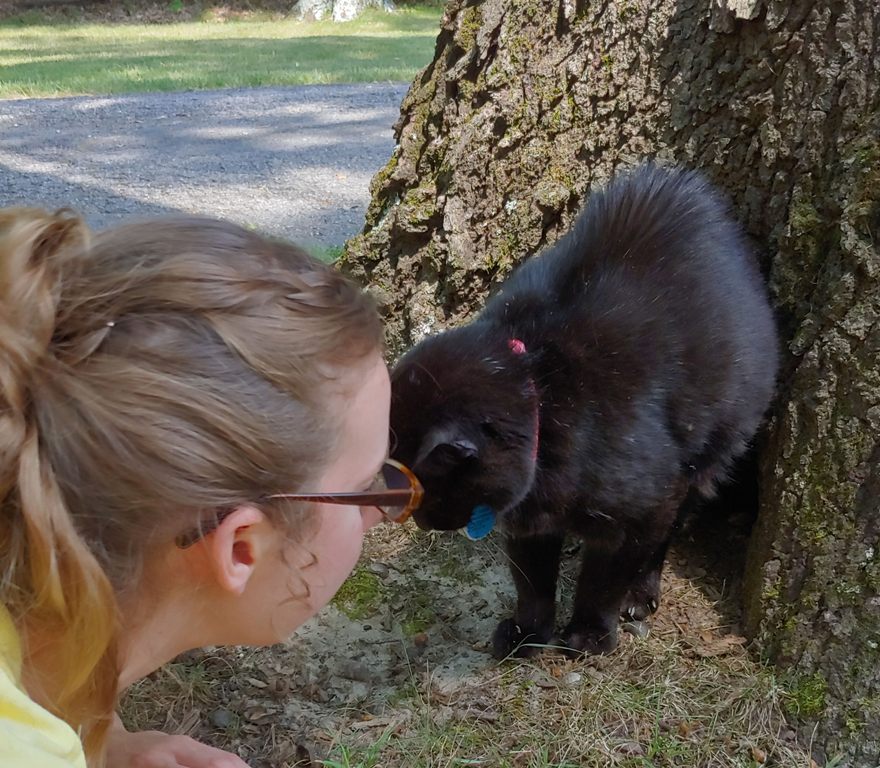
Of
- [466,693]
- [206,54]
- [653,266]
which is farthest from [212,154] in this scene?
[206,54]

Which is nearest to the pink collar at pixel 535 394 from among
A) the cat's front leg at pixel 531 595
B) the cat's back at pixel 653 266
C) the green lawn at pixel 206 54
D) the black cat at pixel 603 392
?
the black cat at pixel 603 392

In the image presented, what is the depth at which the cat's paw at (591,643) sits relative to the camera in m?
2.29

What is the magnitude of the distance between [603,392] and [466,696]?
2.59 ft

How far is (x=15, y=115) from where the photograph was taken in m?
8.59

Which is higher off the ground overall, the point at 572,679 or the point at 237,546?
the point at 237,546

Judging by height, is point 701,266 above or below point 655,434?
above

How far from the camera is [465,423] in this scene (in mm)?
1990

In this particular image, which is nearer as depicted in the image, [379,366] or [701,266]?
[379,366]

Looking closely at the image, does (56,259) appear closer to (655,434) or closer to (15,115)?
(655,434)

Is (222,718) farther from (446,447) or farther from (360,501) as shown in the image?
(360,501)

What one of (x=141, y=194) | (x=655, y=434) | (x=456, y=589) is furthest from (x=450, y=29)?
(x=141, y=194)

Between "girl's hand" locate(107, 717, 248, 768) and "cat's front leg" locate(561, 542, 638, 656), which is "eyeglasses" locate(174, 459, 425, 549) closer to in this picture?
"girl's hand" locate(107, 717, 248, 768)

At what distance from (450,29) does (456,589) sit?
166 centimetres

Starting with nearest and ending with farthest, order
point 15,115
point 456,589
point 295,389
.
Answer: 1. point 295,389
2. point 456,589
3. point 15,115
